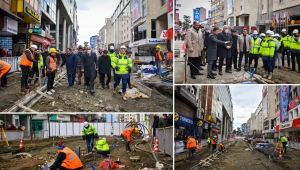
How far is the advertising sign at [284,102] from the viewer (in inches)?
169

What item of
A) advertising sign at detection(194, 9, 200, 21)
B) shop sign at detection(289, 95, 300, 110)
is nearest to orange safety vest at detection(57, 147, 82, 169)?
advertising sign at detection(194, 9, 200, 21)

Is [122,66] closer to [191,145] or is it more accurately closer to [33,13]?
[33,13]

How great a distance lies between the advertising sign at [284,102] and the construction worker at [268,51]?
0.29m

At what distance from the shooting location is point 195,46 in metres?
4.54

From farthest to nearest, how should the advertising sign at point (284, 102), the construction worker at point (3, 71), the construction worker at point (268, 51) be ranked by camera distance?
the construction worker at point (3, 71) → the construction worker at point (268, 51) → the advertising sign at point (284, 102)

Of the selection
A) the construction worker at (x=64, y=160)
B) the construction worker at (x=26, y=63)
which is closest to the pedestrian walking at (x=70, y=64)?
the construction worker at (x=26, y=63)

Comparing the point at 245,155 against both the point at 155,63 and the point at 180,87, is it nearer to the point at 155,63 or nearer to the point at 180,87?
the point at 180,87

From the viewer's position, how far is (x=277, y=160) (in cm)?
464

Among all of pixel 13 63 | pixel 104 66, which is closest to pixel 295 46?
pixel 104 66

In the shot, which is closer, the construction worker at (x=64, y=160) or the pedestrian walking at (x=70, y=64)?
the construction worker at (x=64, y=160)

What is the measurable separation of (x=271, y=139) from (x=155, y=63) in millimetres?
2240

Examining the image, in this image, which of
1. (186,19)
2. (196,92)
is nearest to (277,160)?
(196,92)

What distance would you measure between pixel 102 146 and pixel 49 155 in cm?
104

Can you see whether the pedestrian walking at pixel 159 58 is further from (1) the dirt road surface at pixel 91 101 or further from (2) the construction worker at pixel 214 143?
(2) the construction worker at pixel 214 143
